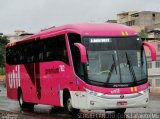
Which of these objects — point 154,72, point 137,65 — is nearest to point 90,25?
point 137,65

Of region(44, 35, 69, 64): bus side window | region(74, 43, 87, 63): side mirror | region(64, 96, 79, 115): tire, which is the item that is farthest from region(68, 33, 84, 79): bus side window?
region(64, 96, 79, 115): tire

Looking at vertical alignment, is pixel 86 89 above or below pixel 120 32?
below

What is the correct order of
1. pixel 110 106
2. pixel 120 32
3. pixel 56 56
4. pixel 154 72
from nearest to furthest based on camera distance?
pixel 110 106, pixel 120 32, pixel 56 56, pixel 154 72

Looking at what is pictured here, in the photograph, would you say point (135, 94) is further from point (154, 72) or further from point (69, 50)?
point (154, 72)

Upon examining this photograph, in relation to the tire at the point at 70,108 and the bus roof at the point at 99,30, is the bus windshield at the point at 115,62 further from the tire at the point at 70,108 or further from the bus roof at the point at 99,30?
the tire at the point at 70,108

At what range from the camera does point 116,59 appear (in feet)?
51.8

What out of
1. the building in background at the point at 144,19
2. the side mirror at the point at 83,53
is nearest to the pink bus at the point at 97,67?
the side mirror at the point at 83,53

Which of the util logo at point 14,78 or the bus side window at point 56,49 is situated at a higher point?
the bus side window at point 56,49

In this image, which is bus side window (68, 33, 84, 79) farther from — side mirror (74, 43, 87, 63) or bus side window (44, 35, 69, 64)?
side mirror (74, 43, 87, 63)

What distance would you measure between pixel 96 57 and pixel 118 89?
1232 mm

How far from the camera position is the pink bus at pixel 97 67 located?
608 inches

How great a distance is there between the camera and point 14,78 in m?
24.3

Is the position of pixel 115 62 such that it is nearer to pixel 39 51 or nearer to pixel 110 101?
pixel 110 101

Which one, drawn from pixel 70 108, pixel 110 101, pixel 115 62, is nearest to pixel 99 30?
pixel 115 62
